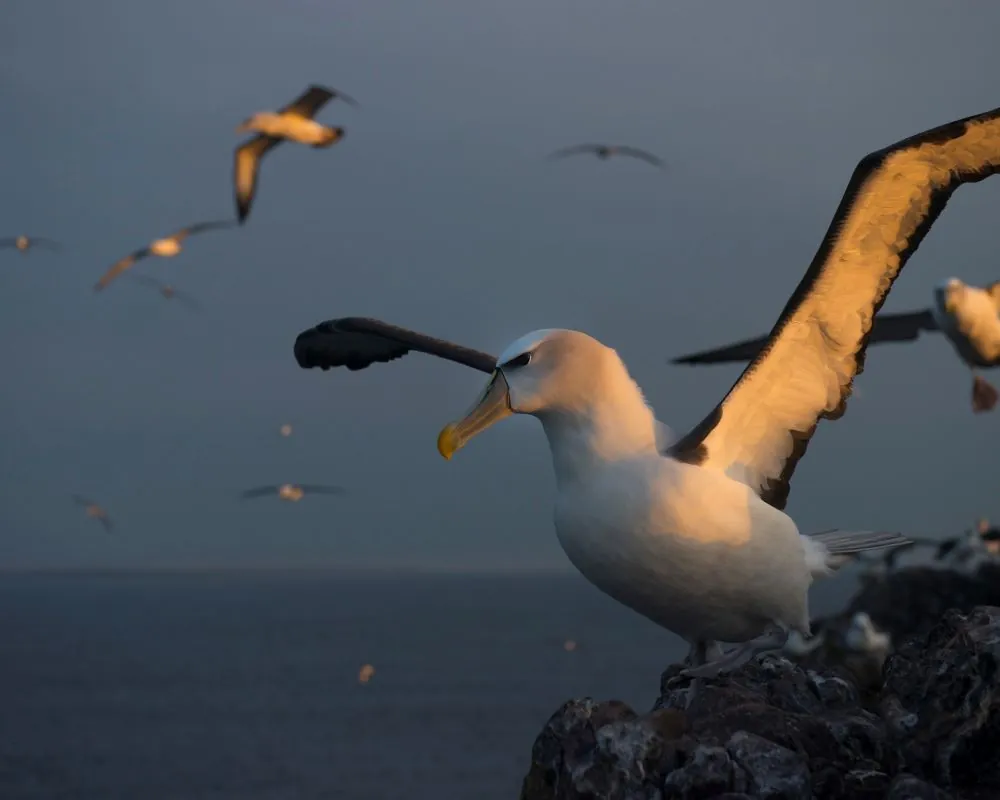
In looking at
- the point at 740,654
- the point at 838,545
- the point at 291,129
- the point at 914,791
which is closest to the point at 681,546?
the point at 740,654

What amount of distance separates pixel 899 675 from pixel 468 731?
205ft

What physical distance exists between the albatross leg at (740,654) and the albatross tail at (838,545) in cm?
44

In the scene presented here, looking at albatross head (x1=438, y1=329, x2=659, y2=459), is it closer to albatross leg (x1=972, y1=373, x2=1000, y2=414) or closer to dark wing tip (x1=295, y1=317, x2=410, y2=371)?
dark wing tip (x1=295, y1=317, x2=410, y2=371)

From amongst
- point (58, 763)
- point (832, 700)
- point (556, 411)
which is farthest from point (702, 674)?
point (58, 763)

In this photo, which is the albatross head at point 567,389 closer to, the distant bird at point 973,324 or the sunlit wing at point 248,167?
the distant bird at point 973,324

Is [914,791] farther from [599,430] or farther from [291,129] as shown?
[291,129]

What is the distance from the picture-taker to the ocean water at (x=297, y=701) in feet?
181

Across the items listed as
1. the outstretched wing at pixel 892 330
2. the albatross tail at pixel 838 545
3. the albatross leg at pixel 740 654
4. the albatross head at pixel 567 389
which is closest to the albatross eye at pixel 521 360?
the albatross head at pixel 567 389

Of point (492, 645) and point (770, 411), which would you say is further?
point (492, 645)

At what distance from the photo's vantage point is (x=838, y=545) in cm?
661

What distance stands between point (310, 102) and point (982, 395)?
28.7 ft

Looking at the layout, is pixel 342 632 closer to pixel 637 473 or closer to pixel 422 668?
pixel 422 668

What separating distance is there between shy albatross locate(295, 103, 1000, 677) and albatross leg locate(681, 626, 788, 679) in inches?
0.4

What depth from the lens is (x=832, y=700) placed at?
5.29m
